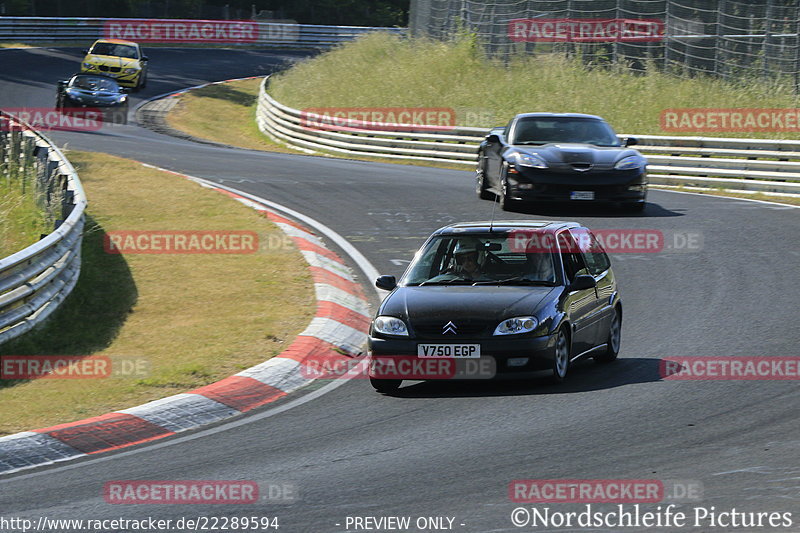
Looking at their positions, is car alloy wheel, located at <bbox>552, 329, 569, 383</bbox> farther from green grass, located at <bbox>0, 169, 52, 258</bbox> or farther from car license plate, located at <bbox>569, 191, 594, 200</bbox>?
car license plate, located at <bbox>569, 191, 594, 200</bbox>

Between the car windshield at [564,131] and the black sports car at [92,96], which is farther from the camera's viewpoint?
the black sports car at [92,96]

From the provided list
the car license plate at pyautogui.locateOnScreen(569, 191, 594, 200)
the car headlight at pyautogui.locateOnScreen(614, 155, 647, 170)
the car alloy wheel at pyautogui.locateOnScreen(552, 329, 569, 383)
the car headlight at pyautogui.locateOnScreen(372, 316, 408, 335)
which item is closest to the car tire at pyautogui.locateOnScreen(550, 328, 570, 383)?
the car alloy wheel at pyautogui.locateOnScreen(552, 329, 569, 383)

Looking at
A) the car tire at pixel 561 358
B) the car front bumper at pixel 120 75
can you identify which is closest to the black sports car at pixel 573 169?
the car tire at pixel 561 358

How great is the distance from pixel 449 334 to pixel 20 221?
9772 mm

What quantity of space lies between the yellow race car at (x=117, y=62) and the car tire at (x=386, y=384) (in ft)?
119

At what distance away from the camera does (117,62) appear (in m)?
44.7

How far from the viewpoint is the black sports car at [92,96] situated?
3756 centimetres

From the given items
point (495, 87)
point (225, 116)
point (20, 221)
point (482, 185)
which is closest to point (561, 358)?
point (20, 221)

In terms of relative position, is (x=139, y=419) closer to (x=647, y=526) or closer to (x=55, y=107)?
(x=647, y=526)

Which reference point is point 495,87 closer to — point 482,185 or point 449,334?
point 482,185

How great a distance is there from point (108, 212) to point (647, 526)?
1348cm

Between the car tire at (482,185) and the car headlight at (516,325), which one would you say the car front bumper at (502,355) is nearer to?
the car headlight at (516,325)

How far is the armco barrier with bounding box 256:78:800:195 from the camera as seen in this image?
2288 centimetres

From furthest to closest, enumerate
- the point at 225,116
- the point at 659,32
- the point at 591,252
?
the point at 225,116 < the point at 659,32 < the point at 591,252
